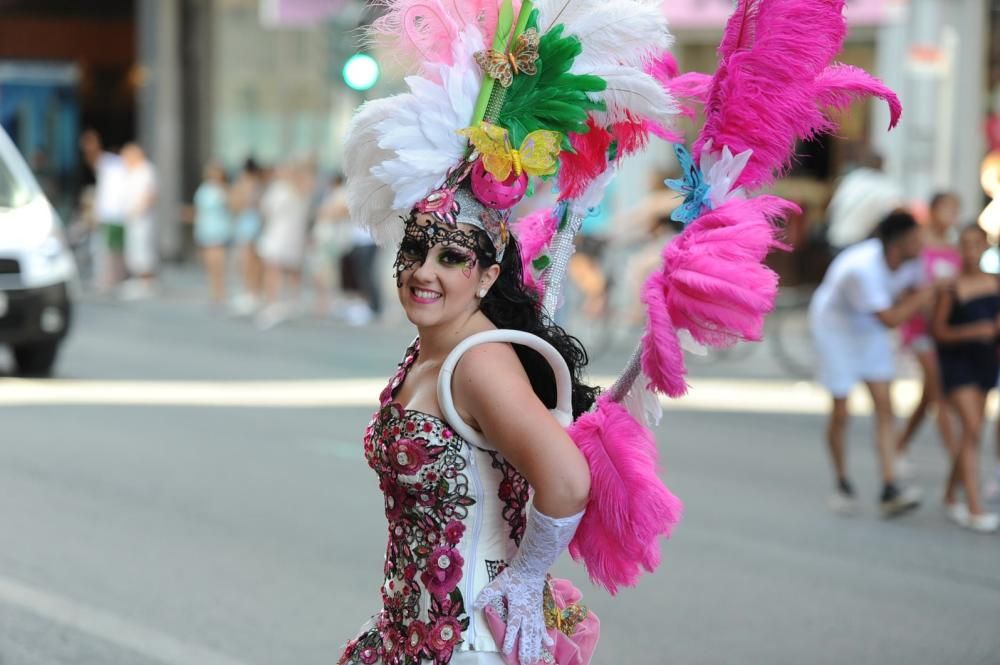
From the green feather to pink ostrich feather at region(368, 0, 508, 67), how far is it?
0.12 metres

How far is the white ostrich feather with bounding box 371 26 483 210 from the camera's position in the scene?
315 centimetres

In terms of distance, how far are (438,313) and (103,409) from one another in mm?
9363

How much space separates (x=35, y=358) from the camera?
1401cm

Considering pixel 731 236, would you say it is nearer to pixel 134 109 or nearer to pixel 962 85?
pixel 962 85

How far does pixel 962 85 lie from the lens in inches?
781

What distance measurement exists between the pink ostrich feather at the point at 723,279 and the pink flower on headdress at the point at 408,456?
Answer: 542 millimetres

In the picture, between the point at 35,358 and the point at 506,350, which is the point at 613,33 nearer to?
the point at 506,350

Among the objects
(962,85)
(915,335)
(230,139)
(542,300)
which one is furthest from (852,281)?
(230,139)

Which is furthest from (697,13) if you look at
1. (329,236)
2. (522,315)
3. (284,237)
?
(522,315)

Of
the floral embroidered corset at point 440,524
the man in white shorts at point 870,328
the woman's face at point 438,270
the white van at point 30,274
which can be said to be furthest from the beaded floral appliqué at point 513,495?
the white van at point 30,274

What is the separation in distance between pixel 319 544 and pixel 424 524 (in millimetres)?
4816

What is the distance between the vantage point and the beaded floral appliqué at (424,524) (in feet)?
10.1

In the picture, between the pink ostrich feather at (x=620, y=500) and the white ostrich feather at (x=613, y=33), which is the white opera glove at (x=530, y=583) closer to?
the pink ostrich feather at (x=620, y=500)

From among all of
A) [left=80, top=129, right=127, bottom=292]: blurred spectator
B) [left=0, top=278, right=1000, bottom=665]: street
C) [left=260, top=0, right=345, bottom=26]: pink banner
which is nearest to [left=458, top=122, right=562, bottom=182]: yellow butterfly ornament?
[left=0, top=278, right=1000, bottom=665]: street
